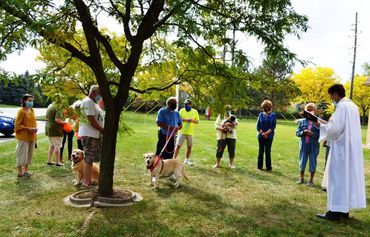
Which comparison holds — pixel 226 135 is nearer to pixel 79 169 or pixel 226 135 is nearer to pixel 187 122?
pixel 187 122

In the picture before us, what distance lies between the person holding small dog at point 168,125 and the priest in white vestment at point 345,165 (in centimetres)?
409

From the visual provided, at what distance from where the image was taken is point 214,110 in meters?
7.60

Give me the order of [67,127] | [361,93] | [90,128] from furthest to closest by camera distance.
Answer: [361,93] < [67,127] < [90,128]

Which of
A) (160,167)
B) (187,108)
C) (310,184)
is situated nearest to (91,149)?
(160,167)

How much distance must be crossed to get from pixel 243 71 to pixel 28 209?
4472mm

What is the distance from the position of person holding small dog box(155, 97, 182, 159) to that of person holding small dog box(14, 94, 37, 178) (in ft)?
9.66

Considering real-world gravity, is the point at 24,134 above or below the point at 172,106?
below

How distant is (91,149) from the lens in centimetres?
757

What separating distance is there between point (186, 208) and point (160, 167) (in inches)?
61.8

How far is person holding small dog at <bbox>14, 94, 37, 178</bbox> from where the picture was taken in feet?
28.4

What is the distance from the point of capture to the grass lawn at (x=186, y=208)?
18.1 feet

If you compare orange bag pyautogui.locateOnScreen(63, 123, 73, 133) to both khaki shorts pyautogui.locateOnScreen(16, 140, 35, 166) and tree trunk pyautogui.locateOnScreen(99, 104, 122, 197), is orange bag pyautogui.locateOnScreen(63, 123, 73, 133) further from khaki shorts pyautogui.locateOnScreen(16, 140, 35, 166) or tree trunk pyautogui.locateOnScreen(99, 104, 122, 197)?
tree trunk pyautogui.locateOnScreen(99, 104, 122, 197)

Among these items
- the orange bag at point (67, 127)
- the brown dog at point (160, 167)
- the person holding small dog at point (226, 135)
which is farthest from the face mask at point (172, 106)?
the orange bag at point (67, 127)

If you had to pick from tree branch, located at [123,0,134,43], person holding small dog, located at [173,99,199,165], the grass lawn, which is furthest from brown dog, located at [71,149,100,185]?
person holding small dog, located at [173,99,199,165]
